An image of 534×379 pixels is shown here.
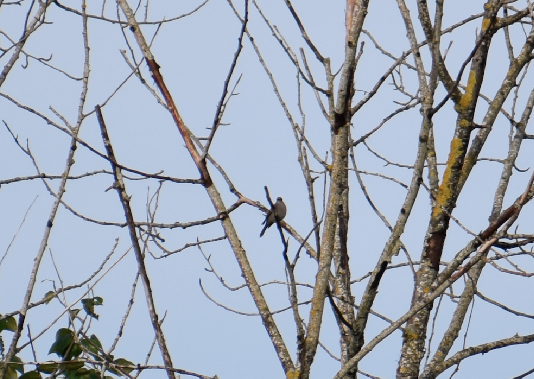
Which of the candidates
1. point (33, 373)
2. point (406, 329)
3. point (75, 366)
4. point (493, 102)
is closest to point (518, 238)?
point (406, 329)

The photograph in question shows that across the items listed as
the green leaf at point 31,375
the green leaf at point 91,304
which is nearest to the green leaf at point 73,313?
the green leaf at point 91,304

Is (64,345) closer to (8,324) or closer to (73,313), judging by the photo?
(73,313)

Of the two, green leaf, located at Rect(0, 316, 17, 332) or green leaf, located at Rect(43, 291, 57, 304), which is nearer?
green leaf, located at Rect(43, 291, 57, 304)

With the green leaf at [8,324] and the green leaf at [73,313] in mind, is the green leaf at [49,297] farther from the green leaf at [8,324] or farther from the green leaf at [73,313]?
the green leaf at [8,324]

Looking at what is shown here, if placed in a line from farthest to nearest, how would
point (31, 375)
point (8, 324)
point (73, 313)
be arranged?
point (8, 324), point (73, 313), point (31, 375)

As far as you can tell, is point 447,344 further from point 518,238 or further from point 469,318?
point 518,238

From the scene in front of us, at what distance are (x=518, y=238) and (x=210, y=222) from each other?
136cm

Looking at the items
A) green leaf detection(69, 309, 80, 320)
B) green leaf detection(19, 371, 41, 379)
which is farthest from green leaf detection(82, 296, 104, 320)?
green leaf detection(19, 371, 41, 379)

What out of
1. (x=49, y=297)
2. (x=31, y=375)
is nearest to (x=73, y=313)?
(x=49, y=297)

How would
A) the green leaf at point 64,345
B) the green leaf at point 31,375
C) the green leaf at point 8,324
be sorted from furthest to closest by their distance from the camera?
the green leaf at point 8,324
the green leaf at point 64,345
the green leaf at point 31,375

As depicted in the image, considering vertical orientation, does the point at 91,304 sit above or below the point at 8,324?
above

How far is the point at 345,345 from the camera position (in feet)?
10.5

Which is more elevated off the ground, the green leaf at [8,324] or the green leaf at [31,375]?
the green leaf at [8,324]

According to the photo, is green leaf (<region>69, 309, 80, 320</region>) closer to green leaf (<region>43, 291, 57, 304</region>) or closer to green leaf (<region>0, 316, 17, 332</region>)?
green leaf (<region>43, 291, 57, 304</region>)
